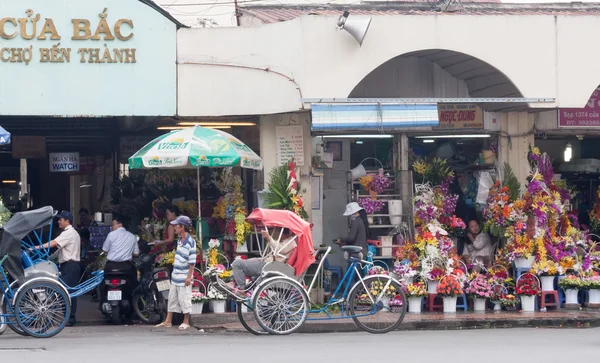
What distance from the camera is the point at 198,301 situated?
14.5 m

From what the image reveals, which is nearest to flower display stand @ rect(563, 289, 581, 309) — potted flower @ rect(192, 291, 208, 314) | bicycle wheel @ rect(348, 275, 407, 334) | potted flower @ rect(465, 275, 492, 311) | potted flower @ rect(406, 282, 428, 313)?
potted flower @ rect(465, 275, 492, 311)

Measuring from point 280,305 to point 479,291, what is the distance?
13.0 ft

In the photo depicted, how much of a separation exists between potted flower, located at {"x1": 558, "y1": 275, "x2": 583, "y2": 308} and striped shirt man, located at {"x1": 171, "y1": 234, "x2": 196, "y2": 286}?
6.36 metres

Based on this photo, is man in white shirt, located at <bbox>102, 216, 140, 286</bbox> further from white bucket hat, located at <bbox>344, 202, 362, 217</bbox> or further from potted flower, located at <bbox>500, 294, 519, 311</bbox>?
potted flower, located at <bbox>500, 294, 519, 311</bbox>

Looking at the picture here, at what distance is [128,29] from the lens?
1534cm

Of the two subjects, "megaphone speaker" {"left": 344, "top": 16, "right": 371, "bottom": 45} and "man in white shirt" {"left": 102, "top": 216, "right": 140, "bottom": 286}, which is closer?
"megaphone speaker" {"left": 344, "top": 16, "right": 371, "bottom": 45}

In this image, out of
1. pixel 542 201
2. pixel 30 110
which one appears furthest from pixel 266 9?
pixel 542 201

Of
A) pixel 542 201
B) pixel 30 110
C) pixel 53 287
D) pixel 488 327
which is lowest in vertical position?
pixel 488 327

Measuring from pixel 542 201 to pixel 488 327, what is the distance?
2.55m

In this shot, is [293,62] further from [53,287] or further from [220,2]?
[220,2]

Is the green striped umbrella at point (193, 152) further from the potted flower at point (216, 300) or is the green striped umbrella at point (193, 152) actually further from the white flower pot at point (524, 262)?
the white flower pot at point (524, 262)

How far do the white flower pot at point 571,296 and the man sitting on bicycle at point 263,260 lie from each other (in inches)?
206

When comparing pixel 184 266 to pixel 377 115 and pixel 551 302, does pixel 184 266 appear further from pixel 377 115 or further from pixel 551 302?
pixel 551 302

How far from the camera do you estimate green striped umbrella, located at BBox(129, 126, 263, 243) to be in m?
13.9
